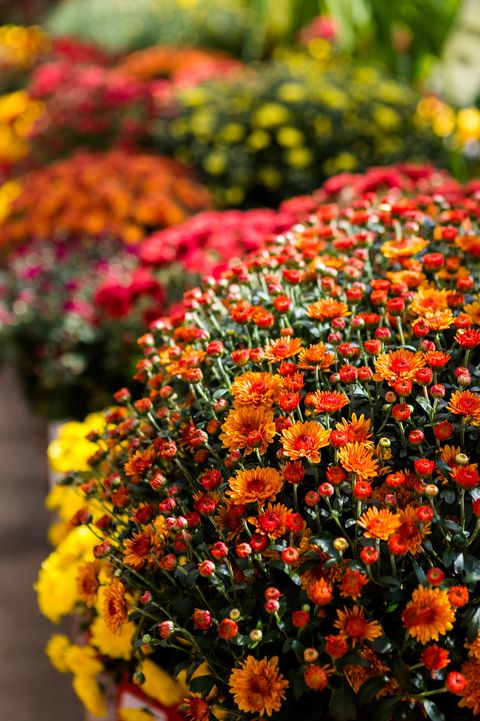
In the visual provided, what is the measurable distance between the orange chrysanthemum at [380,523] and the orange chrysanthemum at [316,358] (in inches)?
9.5

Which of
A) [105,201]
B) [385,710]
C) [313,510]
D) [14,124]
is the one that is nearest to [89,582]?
[313,510]

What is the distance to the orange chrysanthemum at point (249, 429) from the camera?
1.04m

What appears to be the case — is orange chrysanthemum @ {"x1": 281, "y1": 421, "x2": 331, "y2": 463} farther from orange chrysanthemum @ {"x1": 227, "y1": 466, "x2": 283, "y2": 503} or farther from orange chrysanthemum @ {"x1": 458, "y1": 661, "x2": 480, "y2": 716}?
orange chrysanthemum @ {"x1": 458, "y1": 661, "x2": 480, "y2": 716}

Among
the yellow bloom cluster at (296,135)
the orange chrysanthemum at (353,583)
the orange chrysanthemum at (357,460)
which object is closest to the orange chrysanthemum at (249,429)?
the orange chrysanthemum at (357,460)

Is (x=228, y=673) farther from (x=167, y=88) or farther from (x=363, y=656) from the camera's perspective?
(x=167, y=88)

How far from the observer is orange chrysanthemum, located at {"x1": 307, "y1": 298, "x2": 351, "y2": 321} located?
123 cm

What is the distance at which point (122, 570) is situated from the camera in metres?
1.13

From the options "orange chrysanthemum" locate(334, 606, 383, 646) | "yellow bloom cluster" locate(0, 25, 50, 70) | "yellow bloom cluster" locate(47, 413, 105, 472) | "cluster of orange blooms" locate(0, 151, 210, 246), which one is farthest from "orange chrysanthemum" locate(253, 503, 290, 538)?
"yellow bloom cluster" locate(0, 25, 50, 70)

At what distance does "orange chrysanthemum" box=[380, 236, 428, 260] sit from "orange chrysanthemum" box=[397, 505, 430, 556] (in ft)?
1.89

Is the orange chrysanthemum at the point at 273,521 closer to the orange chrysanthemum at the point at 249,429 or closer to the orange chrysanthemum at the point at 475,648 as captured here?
the orange chrysanthemum at the point at 249,429

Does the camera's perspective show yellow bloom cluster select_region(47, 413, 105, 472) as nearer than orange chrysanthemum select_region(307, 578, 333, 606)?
Result: No

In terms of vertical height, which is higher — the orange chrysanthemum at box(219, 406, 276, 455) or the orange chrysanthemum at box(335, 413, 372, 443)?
the orange chrysanthemum at box(335, 413, 372, 443)

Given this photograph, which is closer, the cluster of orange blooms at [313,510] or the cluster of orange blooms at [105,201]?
the cluster of orange blooms at [313,510]

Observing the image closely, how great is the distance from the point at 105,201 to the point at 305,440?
8.47ft
